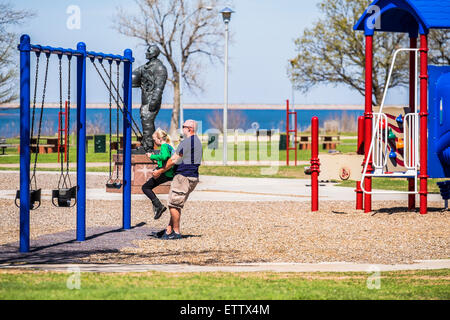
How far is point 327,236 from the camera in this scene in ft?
41.4

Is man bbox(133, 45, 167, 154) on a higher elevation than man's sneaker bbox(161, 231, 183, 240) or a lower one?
higher

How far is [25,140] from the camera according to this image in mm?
10617

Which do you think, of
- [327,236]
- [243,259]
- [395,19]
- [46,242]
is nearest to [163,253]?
[243,259]

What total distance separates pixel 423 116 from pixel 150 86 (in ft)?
26.2

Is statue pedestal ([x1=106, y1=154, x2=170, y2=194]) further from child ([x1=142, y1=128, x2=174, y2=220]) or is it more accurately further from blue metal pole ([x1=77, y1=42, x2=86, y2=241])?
blue metal pole ([x1=77, y1=42, x2=86, y2=241])

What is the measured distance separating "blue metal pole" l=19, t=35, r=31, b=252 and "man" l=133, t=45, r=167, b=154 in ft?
33.0

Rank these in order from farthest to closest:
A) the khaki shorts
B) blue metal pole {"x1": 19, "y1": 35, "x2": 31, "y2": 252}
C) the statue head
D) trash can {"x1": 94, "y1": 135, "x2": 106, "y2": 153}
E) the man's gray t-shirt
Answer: trash can {"x1": 94, "y1": 135, "x2": 106, "y2": 153}, the statue head, the khaki shorts, the man's gray t-shirt, blue metal pole {"x1": 19, "y1": 35, "x2": 31, "y2": 252}

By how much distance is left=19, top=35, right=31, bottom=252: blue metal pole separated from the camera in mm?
10609

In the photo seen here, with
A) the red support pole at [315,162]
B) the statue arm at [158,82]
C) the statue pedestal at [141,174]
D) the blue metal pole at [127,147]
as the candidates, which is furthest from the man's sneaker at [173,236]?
the statue arm at [158,82]

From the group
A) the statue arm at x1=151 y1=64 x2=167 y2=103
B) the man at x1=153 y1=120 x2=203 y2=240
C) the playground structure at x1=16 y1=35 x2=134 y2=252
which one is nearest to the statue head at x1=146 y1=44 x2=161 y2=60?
the statue arm at x1=151 y1=64 x2=167 y2=103

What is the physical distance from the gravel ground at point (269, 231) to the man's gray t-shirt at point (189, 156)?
1.00 metres

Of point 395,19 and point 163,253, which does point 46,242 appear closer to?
point 163,253

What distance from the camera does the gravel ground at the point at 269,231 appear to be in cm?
1077

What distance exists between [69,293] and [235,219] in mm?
7535
